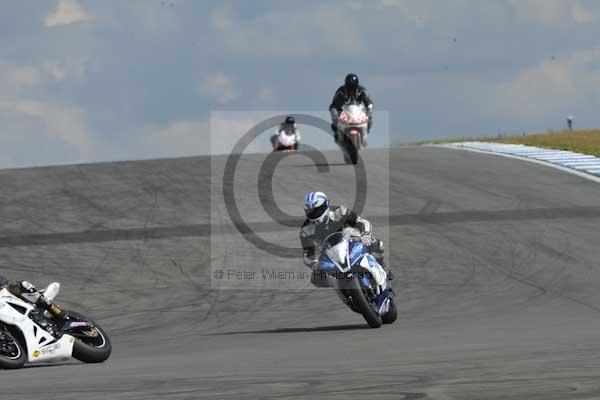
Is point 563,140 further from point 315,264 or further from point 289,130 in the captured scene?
point 315,264

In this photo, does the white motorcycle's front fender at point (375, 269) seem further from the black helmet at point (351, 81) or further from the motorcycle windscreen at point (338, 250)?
the black helmet at point (351, 81)

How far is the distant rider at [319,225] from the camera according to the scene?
12.8m

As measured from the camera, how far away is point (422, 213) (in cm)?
2206

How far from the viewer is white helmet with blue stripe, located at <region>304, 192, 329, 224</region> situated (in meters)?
12.8

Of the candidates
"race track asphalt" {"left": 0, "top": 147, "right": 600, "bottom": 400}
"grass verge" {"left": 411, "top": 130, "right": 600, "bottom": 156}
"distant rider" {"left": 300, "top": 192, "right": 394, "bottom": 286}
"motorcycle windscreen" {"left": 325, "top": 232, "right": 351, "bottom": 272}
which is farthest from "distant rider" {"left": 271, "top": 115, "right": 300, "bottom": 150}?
"motorcycle windscreen" {"left": 325, "top": 232, "right": 351, "bottom": 272}

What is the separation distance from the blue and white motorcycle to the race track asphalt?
26cm

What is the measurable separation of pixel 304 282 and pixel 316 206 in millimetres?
4517

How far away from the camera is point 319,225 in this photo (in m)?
12.9

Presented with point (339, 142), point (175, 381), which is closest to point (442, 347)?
point (175, 381)

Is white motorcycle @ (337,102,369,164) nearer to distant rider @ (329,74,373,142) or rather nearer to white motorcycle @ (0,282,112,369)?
distant rider @ (329,74,373,142)

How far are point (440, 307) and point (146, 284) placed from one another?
469 centimetres

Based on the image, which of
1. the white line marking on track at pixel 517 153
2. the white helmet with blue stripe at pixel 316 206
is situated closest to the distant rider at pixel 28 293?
the white helmet with blue stripe at pixel 316 206

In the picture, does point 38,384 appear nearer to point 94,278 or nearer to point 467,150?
point 94,278

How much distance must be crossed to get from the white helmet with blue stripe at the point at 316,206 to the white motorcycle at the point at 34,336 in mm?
3211
